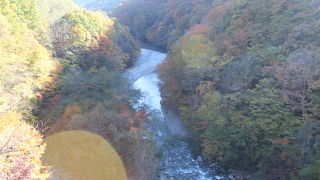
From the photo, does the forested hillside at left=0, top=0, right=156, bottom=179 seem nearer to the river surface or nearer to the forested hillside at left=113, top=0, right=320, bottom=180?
the river surface

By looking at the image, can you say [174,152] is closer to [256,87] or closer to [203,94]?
[203,94]

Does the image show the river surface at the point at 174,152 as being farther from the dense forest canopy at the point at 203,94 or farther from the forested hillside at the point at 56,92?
the forested hillside at the point at 56,92

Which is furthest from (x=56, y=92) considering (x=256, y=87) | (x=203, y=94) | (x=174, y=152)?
(x=256, y=87)

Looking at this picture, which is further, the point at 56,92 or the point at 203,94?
the point at 56,92

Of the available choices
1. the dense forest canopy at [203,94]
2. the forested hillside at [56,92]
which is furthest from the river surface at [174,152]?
the forested hillside at [56,92]

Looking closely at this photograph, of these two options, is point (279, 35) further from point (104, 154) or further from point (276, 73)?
point (104, 154)

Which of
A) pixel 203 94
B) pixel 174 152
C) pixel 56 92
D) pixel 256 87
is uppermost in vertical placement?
pixel 56 92
